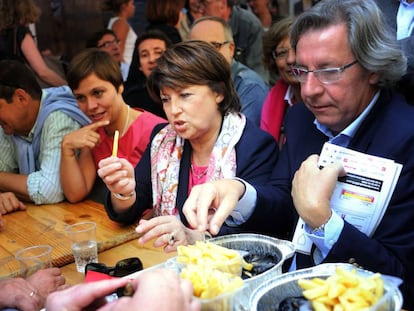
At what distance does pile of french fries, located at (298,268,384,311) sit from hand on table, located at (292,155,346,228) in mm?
358

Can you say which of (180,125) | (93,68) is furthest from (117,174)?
(93,68)

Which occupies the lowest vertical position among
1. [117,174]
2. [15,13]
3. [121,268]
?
[121,268]

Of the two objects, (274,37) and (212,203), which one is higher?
(274,37)

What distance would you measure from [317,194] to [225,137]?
2.52 ft

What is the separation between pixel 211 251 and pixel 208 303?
20cm

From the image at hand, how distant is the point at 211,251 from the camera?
3.68 feet

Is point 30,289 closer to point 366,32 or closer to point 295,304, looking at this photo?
point 295,304

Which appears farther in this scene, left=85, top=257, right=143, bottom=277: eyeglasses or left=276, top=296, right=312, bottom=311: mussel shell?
left=85, top=257, right=143, bottom=277: eyeglasses

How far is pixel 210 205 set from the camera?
1.35 meters

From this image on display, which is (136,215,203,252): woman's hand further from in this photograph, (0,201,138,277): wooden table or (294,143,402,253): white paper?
(294,143,402,253): white paper

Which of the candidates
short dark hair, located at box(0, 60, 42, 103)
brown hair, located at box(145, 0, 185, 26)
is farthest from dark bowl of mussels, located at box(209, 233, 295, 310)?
brown hair, located at box(145, 0, 185, 26)

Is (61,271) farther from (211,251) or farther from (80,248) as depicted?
(211,251)

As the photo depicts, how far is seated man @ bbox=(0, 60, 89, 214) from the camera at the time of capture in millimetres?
2480

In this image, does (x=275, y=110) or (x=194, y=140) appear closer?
(x=194, y=140)
